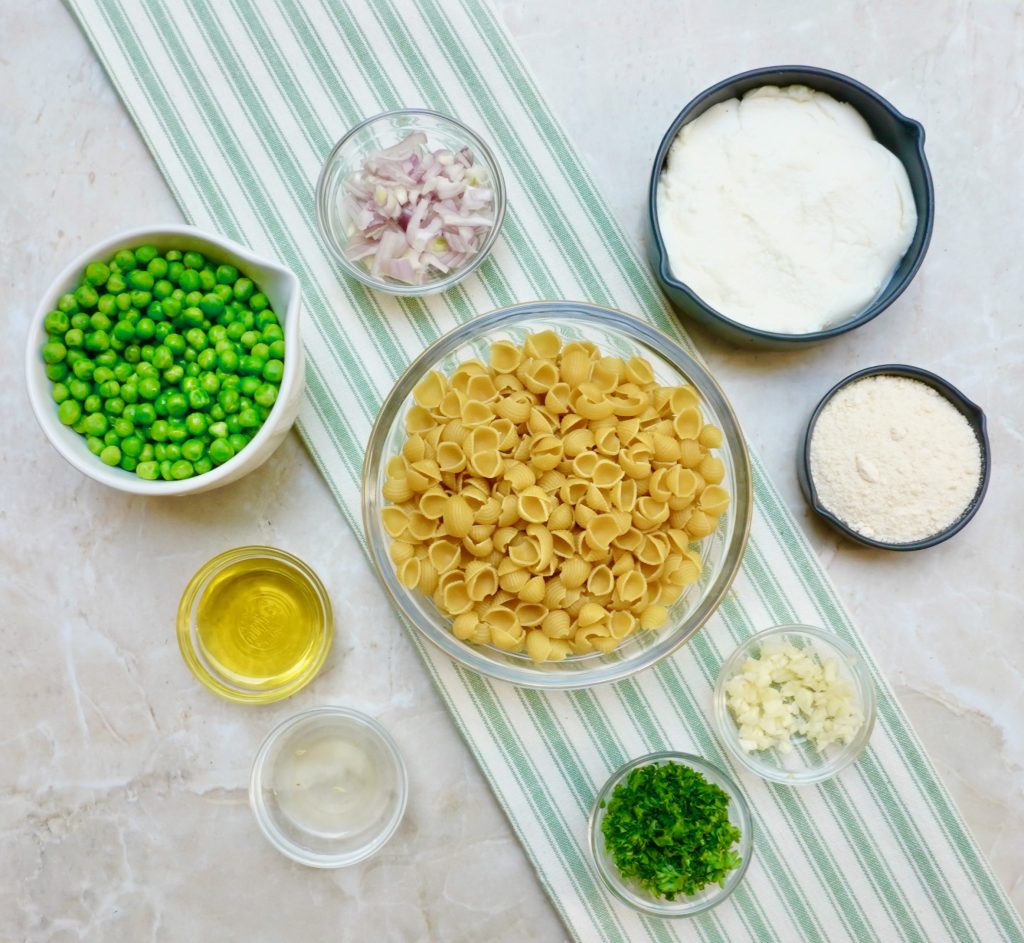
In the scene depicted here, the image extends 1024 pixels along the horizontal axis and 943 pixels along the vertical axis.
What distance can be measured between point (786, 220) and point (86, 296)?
4.25 ft

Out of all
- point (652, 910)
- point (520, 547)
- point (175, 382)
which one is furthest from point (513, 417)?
point (652, 910)

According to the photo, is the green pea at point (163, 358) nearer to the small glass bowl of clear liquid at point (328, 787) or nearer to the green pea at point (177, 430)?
the green pea at point (177, 430)

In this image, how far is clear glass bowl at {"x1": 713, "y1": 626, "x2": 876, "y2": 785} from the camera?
1744mm

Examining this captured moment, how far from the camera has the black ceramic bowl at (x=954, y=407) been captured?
174 cm

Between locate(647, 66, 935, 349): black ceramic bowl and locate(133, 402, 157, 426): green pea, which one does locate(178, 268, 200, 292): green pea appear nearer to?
locate(133, 402, 157, 426): green pea

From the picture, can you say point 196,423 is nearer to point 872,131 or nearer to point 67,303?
point 67,303

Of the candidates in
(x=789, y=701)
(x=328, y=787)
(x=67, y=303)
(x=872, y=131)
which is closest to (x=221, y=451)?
(x=67, y=303)

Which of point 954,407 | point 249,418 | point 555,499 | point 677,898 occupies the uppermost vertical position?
point 249,418

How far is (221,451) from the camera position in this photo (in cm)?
165

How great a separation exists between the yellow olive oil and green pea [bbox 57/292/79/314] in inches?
22.0

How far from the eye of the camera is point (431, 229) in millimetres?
1772

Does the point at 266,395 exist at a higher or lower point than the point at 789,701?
higher

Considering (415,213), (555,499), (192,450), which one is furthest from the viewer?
(415,213)

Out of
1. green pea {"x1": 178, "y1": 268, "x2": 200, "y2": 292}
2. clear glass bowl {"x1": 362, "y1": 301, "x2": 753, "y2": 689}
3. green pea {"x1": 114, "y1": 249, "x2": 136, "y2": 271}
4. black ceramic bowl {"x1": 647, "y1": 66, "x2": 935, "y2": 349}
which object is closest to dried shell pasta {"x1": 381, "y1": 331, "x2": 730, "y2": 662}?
clear glass bowl {"x1": 362, "y1": 301, "x2": 753, "y2": 689}
